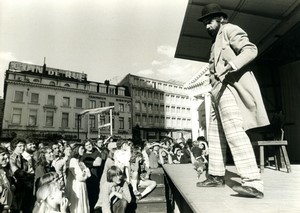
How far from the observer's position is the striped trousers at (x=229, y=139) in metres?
1.65

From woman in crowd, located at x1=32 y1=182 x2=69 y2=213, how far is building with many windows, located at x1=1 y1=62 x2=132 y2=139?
26.4 meters

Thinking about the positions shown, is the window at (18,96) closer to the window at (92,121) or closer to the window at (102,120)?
the window at (92,121)

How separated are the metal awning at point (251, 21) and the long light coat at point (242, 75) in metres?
2.86

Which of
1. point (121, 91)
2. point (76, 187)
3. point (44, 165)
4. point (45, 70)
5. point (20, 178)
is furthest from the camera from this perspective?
point (121, 91)

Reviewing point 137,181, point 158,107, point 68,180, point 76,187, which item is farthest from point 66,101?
point 76,187

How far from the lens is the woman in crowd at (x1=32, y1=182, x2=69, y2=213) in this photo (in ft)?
9.92

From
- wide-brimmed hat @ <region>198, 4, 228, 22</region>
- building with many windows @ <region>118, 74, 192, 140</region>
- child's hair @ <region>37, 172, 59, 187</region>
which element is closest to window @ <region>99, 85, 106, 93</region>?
building with many windows @ <region>118, 74, 192, 140</region>

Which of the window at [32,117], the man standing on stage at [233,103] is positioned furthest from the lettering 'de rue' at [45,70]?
the man standing on stage at [233,103]

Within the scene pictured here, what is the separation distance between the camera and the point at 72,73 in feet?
129

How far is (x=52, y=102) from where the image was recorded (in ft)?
115

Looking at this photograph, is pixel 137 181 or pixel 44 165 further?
pixel 137 181

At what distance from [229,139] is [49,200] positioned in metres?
2.49

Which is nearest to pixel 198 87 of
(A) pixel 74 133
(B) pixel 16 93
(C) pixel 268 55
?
(C) pixel 268 55

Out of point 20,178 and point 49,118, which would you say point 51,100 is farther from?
point 20,178
